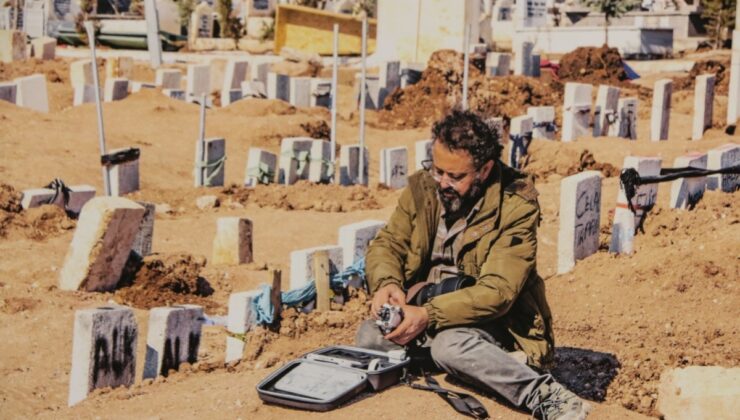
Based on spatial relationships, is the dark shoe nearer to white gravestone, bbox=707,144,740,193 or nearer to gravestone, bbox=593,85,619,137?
white gravestone, bbox=707,144,740,193

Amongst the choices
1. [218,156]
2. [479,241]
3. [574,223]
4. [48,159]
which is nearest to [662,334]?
[574,223]

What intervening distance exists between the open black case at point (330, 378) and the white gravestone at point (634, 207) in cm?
444

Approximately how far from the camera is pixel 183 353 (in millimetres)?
6641

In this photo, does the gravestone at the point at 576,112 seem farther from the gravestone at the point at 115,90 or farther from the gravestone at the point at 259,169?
the gravestone at the point at 115,90

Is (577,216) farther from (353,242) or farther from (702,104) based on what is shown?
(702,104)

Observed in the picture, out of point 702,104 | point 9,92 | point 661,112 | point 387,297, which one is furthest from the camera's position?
point 9,92

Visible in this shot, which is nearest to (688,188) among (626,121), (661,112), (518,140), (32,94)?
(518,140)

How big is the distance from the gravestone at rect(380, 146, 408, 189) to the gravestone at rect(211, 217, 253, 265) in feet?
15.1

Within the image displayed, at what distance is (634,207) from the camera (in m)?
9.74

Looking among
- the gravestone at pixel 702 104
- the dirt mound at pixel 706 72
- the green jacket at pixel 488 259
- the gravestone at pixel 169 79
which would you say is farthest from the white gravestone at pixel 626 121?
the green jacket at pixel 488 259

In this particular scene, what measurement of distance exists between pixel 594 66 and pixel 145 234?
18.4 m

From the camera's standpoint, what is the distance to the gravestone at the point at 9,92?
19141 mm

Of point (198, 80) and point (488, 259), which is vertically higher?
point (488, 259)

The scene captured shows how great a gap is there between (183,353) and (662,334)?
113 inches
